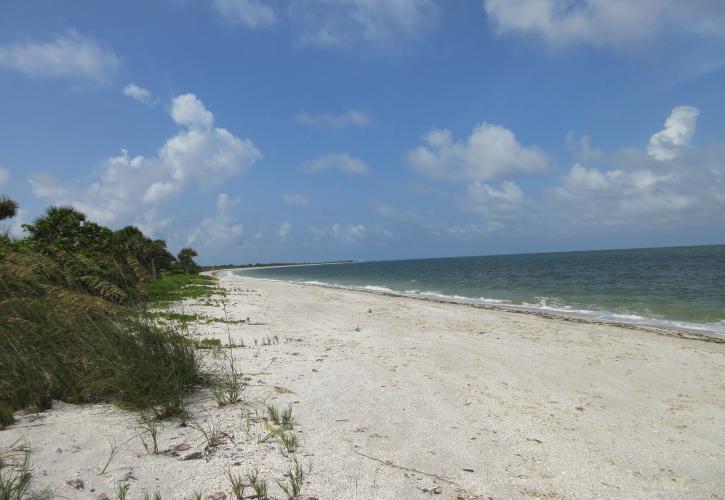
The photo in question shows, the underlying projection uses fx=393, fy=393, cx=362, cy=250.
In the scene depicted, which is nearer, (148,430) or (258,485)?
(258,485)

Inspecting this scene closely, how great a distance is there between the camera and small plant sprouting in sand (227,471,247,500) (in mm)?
3107

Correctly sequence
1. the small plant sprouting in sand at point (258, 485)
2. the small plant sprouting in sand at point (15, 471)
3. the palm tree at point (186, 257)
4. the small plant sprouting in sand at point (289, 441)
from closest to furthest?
the small plant sprouting in sand at point (15, 471) < the small plant sprouting in sand at point (258, 485) < the small plant sprouting in sand at point (289, 441) < the palm tree at point (186, 257)

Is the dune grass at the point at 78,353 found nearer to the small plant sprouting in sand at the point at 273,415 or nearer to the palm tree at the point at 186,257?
the small plant sprouting in sand at the point at 273,415

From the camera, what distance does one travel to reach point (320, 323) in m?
13.6

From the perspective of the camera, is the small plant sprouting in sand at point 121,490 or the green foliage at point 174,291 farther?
the green foliage at point 174,291

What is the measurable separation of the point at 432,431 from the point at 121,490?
3.11 meters

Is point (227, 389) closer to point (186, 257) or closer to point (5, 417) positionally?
point (5, 417)

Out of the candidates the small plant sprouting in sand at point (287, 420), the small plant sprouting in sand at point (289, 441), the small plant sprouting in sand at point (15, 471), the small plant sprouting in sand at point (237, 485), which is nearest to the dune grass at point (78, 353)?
the small plant sprouting in sand at point (15, 471)

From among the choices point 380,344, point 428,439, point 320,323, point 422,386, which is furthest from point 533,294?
point 428,439

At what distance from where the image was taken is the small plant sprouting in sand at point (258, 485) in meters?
3.11

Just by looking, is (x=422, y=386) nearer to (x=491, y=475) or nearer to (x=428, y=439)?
(x=428, y=439)

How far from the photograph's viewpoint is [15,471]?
330 cm

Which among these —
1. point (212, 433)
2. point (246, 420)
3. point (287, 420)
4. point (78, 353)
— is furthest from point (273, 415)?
point (78, 353)

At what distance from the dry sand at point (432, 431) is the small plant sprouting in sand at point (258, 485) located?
4.8 inches
